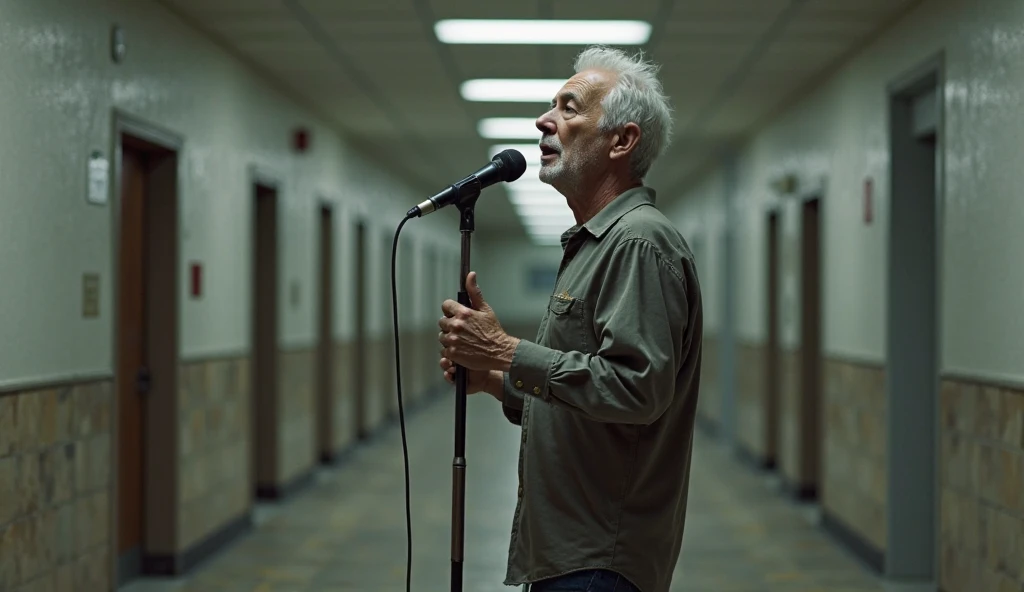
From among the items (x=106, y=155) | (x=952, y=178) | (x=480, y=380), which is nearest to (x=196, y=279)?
(x=106, y=155)

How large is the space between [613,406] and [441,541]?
450cm

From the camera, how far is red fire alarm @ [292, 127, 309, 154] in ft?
25.6

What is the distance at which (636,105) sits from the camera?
1923mm

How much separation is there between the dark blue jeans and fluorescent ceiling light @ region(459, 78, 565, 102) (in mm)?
5414

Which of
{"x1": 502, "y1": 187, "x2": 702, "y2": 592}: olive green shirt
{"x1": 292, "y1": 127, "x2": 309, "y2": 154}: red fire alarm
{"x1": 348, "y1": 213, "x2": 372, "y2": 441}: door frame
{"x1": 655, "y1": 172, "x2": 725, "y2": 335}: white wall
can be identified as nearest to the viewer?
{"x1": 502, "y1": 187, "x2": 702, "y2": 592}: olive green shirt

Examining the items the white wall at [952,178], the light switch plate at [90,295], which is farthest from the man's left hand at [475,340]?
the light switch plate at [90,295]

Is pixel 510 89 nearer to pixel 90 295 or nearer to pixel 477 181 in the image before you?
pixel 90 295

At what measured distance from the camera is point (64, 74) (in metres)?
4.03

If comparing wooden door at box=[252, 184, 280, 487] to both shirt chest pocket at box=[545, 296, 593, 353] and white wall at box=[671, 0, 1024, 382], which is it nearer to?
white wall at box=[671, 0, 1024, 382]

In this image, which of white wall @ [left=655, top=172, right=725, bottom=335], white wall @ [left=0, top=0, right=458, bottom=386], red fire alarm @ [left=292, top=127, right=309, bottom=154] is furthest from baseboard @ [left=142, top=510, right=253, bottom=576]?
white wall @ [left=655, top=172, right=725, bottom=335]

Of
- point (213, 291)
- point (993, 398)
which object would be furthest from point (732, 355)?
point (993, 398)

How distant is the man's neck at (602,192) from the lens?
6.52ft

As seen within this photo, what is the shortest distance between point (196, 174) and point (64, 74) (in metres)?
1.65

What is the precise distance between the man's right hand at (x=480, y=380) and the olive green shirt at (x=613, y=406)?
152mm
